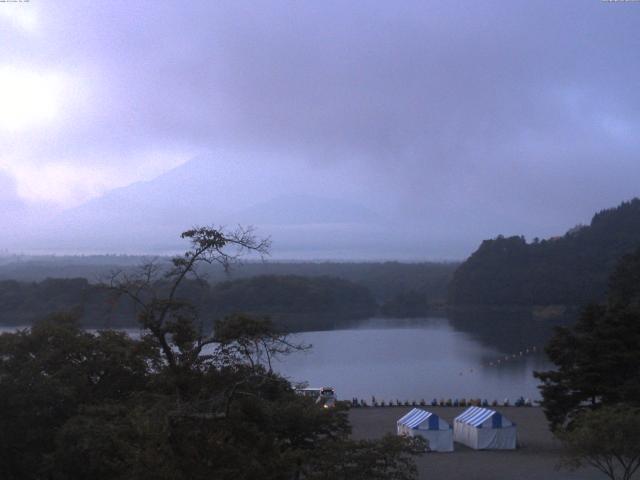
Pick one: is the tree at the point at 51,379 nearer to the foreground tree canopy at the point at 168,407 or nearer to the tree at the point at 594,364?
the foreground tree canopy at the point at 168,407

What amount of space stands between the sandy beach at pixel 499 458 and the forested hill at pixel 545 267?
128ft

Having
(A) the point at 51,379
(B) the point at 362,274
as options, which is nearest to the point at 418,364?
(A) the point at 51,379

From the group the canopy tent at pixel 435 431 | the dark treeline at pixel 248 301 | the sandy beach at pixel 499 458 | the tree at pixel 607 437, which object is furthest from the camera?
the dark treeline at pixel 248 301

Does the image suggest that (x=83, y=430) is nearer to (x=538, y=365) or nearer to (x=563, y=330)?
(x=563, y=330)

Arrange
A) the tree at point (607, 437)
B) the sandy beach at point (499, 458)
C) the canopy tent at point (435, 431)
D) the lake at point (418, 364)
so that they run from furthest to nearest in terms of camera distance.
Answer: the lake at point (418, 364), the canopy tent at point (435, 431), the sandy beach at point (499, 458), the tree at point (607, 437)

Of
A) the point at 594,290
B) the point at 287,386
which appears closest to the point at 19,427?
the point at 287,386

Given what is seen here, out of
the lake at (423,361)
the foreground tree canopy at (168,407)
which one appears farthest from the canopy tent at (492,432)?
the foreground tree canopy at (168,407)

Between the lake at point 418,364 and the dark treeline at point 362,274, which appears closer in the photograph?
the lake at point 418,364

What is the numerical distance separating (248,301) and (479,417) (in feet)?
105

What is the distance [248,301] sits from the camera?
45.8m

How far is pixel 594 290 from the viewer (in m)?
53.6

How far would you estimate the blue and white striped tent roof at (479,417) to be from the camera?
14.2 metres

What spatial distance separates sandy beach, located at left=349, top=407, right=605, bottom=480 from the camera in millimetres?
11934

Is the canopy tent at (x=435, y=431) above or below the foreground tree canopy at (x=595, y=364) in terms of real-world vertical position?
below
